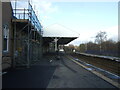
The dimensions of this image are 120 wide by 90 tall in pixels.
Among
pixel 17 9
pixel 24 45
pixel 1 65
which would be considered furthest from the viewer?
pixel 24 45

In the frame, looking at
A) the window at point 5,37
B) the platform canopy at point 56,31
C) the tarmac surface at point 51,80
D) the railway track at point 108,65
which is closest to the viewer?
the tarmac surface at point 51,80

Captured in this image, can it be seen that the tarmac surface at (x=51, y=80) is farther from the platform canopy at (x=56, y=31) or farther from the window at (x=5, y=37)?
the platform canopy at (x=56, y=31)

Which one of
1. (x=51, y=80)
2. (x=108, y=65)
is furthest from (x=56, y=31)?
(x=51, y=80)

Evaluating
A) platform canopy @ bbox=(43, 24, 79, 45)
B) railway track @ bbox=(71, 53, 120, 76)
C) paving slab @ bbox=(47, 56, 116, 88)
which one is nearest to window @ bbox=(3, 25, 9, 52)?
paving slab @ bbox=(47, 56, 116, 88)

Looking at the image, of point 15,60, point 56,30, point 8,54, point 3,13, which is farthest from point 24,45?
point 56,30

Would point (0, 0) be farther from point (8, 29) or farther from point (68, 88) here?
point (68, 88)

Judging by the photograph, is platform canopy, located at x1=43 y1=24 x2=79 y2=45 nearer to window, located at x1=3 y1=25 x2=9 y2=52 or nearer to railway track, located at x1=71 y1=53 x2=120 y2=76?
railway track, located at x1=71 y1=53 x2=120 y2=76

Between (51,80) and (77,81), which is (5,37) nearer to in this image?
(51,80)

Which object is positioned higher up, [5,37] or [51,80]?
[5,37]

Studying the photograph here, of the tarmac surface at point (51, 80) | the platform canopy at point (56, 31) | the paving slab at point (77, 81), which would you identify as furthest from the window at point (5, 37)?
the platform canopy at point (56, 31)

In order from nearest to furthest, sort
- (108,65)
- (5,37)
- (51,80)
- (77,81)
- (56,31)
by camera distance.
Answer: (77,81), (51,80), (5,37), (108,65), (56,31)

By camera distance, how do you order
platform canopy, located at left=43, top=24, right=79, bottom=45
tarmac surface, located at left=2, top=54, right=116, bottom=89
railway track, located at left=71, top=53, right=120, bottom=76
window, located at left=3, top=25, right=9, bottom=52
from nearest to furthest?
tarmac surface, located at left=2, top=54, right=116, bottom=89, window, located at left=3, top=25, right=9, bottom=52, railway track, located at left=71, top=53, right=120, bottom=76, platform canopy, located at left=43, top=24, right=79, bottom=45

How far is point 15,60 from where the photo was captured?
49.7 ft

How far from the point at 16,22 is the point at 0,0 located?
3.35m
